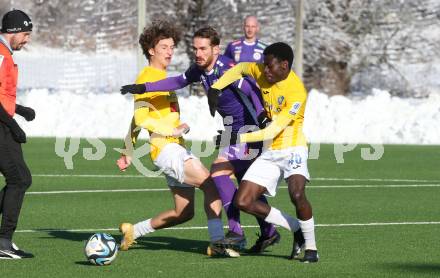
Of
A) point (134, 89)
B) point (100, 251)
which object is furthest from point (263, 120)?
point (100, 251)

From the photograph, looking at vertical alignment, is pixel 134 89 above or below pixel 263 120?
above

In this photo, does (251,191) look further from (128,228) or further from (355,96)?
(355,96)

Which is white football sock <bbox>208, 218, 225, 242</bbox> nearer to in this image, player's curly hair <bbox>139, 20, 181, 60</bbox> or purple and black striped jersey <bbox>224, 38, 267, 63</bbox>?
player's curly hair <bbox>139, 20, 181, 60</bbox>

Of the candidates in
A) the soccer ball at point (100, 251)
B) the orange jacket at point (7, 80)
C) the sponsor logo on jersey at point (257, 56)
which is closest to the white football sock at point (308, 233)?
the soccer ball at point (100, 251)

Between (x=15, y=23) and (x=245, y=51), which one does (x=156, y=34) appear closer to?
(x=15, y=23)

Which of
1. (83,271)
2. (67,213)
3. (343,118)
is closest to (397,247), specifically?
(83,271)

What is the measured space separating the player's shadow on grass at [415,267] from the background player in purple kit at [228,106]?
1.52 metres

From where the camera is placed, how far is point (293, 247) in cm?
1177

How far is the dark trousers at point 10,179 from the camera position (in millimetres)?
11711

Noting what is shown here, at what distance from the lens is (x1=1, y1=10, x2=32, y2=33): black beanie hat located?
11820mm

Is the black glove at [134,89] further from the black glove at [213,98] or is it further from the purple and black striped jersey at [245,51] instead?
the purple and black striped jersey at [245,51]

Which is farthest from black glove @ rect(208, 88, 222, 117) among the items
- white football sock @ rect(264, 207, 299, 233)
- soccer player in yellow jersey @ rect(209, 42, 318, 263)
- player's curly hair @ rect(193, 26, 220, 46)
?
white football sock @ rect(264, 207, 299, 233)

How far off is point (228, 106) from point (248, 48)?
1056cm

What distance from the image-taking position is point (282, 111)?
11.5 meters
